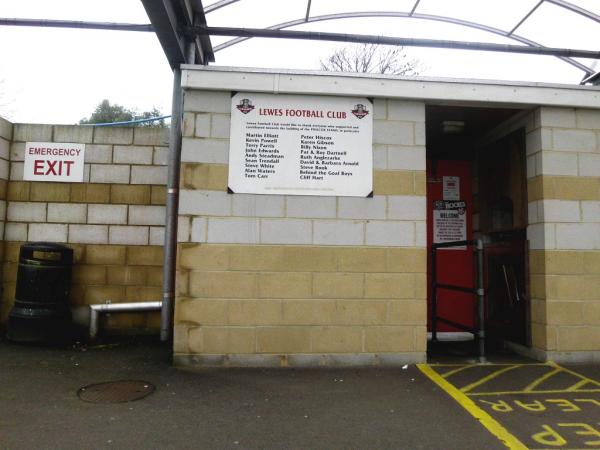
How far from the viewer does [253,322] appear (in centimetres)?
489

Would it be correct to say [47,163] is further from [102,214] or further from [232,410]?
[232,410]

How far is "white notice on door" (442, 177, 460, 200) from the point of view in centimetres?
711

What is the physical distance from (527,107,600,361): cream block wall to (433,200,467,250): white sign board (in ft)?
5.50

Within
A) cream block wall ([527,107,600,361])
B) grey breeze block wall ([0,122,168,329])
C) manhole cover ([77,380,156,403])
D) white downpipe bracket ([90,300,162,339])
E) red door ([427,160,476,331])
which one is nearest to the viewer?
manhole cover ([77,380,156,403])

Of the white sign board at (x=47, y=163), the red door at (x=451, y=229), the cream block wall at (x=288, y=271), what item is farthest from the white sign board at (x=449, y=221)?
the white sign board at (x=47, y=163)

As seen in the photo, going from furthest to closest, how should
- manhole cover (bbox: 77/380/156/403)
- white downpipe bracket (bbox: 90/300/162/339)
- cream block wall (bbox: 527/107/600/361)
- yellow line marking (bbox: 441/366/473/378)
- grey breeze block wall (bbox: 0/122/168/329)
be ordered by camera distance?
grey breeze block wall (bbox: 0/122/168/329)
white downpipe bracket (bbox: 90/300/162/339)
cream block wall (bbox: 527/107/600/361)
yellow line marking (bbox: 441/366/473/378)
manhole cover (bbox: 77/380/156/403)

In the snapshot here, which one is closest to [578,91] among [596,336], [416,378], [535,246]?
[535,246]

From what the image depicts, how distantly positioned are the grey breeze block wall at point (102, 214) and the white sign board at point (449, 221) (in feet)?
13.6

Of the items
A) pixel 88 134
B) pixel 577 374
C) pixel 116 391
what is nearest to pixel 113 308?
pixel 116 391

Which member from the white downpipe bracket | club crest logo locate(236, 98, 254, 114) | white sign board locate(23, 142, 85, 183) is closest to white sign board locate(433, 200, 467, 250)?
club crest logo locate(236, 98, 254, 114)

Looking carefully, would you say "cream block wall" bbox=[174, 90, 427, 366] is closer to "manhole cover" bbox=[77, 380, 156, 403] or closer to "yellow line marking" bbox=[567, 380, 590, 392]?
"manhole cover" bbox=[77, 380, 156, 403]

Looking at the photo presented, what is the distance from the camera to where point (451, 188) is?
23.4ft

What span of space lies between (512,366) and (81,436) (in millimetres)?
4341

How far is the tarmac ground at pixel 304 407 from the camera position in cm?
315
